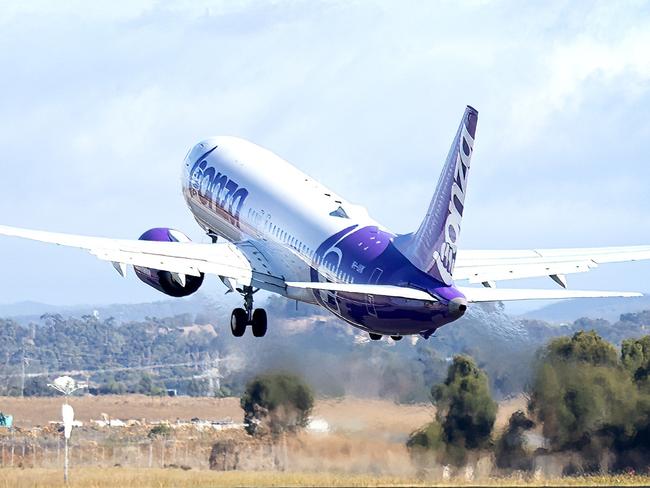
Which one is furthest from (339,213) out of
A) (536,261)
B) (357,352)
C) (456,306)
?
(456,306)

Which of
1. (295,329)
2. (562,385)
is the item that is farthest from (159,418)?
(562,385)

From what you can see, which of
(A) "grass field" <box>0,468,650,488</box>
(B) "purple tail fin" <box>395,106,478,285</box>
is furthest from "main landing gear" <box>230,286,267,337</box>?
(B) "purple tail fin" <box>395,106,478,285</box>

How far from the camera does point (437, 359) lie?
5731 centimetres

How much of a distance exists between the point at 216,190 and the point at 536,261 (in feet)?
40.4

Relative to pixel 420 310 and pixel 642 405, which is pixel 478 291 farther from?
pixel 642 405

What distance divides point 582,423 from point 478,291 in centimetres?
720

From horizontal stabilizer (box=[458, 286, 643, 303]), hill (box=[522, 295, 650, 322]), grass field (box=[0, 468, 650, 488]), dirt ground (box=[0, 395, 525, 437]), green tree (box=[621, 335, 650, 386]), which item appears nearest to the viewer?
horizontal stabilizer (box=[458, 286, 643, 303])

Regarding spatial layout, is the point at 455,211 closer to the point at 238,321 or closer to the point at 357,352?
the point at 357,352

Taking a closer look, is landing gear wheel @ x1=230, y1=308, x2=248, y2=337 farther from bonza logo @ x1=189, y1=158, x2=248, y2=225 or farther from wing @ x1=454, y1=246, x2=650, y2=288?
wing @ x1=454, y1=246, x2=650, y2=288

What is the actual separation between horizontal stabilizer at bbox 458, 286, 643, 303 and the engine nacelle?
12.3 meters

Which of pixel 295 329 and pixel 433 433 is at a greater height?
pixel 295 329

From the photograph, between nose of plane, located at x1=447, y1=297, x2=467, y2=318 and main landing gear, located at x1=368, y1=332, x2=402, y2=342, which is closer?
nose of plane, located at x1=447, y1=297, x2=467, y2=318

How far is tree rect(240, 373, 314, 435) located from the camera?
5544 cm

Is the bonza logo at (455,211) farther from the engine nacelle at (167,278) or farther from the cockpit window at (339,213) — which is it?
the engine nacelle at (167,278)
